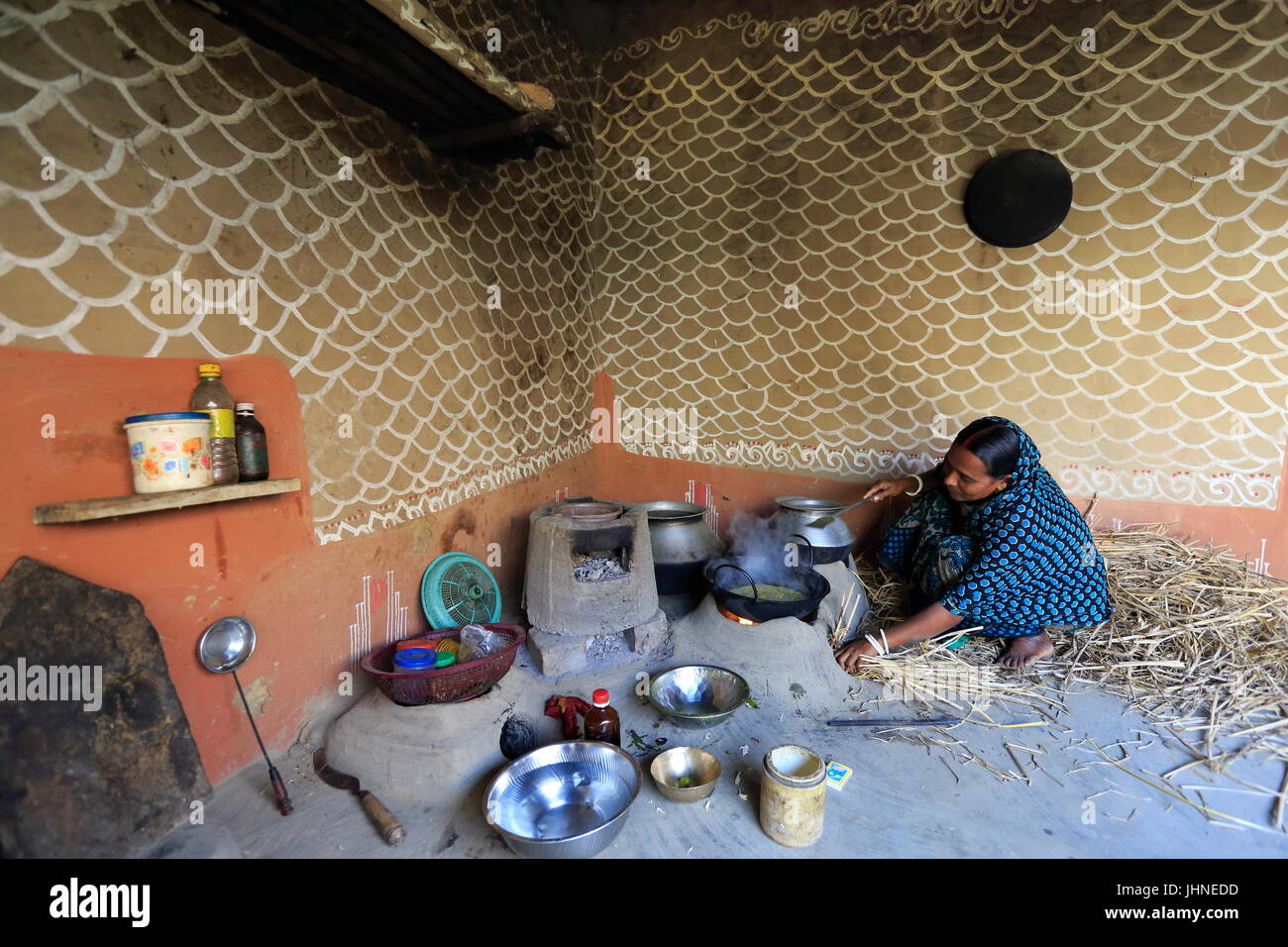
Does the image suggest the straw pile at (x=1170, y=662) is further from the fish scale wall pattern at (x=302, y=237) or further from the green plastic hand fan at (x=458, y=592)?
the fish scale wall pattern at (x=302, y=237)

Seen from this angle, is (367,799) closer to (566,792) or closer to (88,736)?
(566,792)

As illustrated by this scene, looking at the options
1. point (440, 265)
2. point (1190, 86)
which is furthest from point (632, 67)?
point (1190, 86)

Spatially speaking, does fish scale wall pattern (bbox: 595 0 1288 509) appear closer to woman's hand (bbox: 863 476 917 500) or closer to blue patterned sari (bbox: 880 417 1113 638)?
woman's hand (bbox: 863 476 917 500)

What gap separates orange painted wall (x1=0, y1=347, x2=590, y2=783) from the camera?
1505 mm

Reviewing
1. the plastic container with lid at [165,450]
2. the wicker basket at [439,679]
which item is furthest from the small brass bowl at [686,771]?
the plastic container with lid at [165,450]

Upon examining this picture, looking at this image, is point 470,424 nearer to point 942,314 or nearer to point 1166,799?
point 942,314

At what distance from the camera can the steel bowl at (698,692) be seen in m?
2.43

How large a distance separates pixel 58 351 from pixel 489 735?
71.5 inches

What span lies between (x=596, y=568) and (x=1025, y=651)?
2.28 m

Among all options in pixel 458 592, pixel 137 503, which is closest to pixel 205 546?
pixel 137 503

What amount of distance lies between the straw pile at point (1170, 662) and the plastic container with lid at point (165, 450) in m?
2.93

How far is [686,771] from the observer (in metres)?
2.15

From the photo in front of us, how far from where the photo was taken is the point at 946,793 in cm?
208
